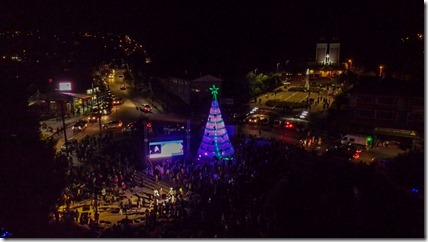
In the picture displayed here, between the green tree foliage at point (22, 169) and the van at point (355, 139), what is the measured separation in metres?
18.1

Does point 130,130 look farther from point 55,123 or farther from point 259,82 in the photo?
point 259,82

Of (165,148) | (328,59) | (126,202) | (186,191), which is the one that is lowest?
(126,202)

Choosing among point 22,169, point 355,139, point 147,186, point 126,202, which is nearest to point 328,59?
point 355,139

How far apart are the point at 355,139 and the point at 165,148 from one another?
1137cm

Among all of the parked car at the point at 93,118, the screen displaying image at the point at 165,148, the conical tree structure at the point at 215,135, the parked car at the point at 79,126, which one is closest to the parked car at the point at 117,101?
the parked car at the point at 93,118

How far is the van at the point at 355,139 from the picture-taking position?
2442 cm

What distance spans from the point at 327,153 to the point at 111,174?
11712 millimetres

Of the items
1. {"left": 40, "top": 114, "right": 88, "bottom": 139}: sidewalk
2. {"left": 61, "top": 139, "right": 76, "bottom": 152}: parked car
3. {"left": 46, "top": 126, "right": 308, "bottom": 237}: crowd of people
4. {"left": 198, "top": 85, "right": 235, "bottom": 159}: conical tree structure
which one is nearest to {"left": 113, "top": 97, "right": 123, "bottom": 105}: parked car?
{"left": 40, "top": 114, "right": 88, "bottom": 139}: sidewalk

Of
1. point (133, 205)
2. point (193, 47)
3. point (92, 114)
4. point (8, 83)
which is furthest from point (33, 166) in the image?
point (193, 47)

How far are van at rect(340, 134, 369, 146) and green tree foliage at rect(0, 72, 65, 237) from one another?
1811 cm

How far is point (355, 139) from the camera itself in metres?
24.6

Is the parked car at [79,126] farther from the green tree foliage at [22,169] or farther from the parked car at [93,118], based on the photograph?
the green tree foliage at [22,169]

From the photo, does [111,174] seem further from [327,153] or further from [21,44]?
[21,44]

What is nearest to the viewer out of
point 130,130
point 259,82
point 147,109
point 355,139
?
point 355,139
